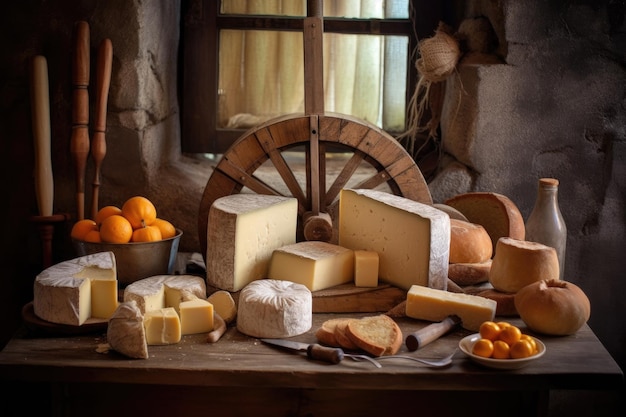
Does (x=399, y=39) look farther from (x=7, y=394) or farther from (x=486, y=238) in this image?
(x=7, y=394)

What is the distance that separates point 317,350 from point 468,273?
0.72 m

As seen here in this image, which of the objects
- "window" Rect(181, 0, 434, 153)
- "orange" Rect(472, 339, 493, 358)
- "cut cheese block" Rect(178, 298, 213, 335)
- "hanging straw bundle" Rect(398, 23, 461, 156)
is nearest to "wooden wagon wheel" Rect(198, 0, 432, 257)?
"hanging straw bundle" Rect(398, 23, 461, 156)

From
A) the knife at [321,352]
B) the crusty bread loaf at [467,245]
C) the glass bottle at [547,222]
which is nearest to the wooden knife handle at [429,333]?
the knife at [321,352]

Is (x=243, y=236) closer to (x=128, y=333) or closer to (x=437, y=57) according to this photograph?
(x=128, y=333)

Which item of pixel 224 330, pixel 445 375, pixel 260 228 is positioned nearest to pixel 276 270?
pixel 260 228

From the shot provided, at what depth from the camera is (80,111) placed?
9.73 feet

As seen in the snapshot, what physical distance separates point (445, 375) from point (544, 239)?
0.79 m

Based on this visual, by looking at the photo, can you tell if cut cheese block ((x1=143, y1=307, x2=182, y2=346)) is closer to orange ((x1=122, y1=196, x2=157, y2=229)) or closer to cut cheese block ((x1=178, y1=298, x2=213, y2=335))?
cut cheese block ((x1=178, y1=298, x2=213, y2=335))

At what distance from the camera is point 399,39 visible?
3514 millimetres

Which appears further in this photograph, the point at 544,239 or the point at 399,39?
the point at 399,39

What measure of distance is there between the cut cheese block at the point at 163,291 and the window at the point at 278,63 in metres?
1.22

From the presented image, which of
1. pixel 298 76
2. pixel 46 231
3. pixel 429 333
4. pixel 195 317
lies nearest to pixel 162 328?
pixel 195 317

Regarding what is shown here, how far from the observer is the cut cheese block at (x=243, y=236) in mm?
2467

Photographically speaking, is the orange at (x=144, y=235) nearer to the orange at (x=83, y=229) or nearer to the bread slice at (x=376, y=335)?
the orange at (x=83, y=229)
